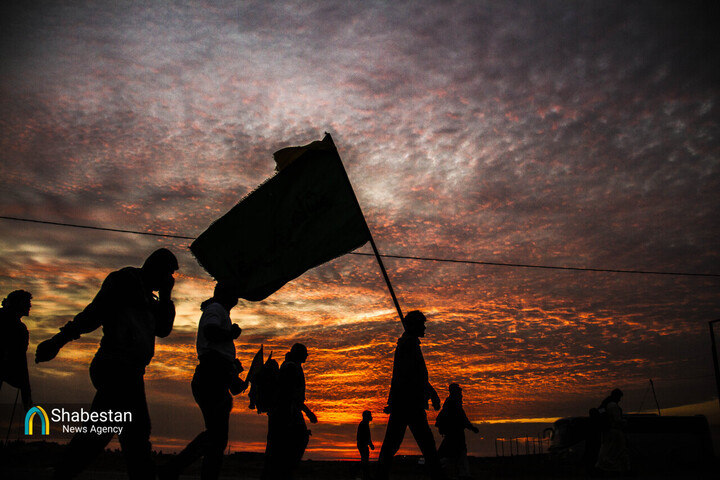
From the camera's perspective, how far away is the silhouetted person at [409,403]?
5883 millimetres

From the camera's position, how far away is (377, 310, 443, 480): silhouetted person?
588 cm

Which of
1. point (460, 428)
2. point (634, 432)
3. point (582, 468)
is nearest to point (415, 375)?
point (460, 428)

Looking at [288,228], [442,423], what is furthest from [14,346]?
[442,423]

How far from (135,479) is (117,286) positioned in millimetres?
1190

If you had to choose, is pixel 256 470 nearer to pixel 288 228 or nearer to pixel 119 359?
pixel 288 228

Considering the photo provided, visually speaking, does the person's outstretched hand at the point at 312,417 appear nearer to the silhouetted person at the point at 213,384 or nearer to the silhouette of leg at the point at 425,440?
the silhouette of leg at the point at 425,440

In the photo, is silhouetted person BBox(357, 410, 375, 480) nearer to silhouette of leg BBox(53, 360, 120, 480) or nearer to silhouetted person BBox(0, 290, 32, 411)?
silhouetted person BBox(0, 290, 32, 411)

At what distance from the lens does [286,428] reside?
636 cm

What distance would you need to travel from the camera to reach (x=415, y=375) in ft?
20.3

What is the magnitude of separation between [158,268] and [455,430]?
8.18 metres

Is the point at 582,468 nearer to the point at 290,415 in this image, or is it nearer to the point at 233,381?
the point at 290,415

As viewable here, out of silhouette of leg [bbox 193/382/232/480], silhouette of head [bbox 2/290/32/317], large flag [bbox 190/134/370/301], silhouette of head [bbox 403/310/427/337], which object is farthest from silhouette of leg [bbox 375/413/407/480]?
silhouette of head [bbox 2/290/32/317]

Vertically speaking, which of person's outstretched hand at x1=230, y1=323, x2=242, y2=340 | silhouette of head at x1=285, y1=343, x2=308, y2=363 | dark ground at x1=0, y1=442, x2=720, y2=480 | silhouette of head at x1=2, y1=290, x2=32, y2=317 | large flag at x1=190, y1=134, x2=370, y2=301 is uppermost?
large flag at x1=190, y1=134, x2=370, y2=301

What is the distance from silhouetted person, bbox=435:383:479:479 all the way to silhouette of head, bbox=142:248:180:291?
26.1 ft
